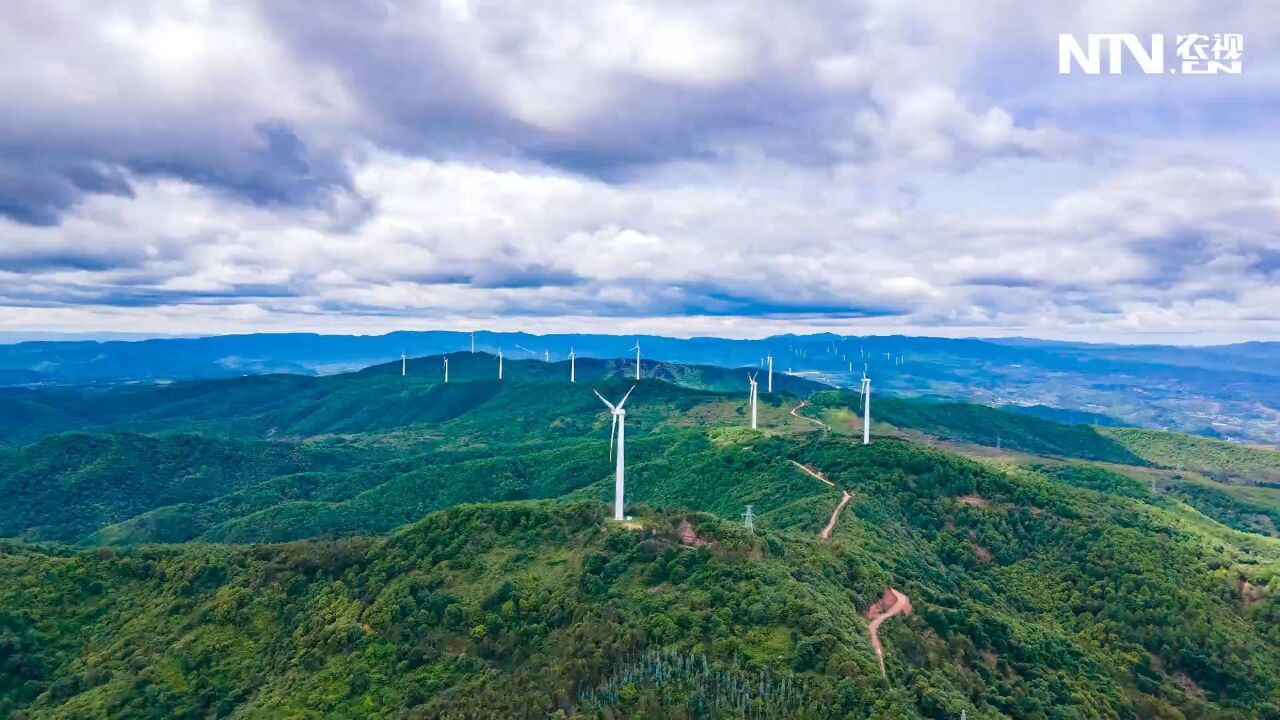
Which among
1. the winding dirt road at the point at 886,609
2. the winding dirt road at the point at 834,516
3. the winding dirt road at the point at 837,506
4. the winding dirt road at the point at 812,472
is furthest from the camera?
the winding dirt road at the point at 812,472

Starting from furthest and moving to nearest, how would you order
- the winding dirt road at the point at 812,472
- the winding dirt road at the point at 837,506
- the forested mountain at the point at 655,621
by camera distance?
the winding dirt road at the point at 812,472 → the winding dirt road at the point at 837,506 → the forested mountain at the point at 655,621

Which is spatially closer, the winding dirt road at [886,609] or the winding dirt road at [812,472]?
the winding dirt road at [886,609]

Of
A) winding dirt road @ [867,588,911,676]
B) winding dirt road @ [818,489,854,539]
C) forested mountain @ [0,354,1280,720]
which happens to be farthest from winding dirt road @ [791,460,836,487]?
winding dirt road @ [867,588,911,676]

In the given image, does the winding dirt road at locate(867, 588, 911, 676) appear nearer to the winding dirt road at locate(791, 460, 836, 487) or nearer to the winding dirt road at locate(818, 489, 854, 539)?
the winding dirt road at locate(818, 489, 854, 539)

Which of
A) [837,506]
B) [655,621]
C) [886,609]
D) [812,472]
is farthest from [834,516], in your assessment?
[655,621]

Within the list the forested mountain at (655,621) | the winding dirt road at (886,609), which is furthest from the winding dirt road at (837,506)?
the winding dirt road at (886,609)

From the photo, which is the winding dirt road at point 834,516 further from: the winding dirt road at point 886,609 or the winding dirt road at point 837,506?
the winding dirt road at point 886,609

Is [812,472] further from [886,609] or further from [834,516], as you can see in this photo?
[886,609]

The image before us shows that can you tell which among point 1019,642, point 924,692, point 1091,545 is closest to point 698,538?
point 924,692
